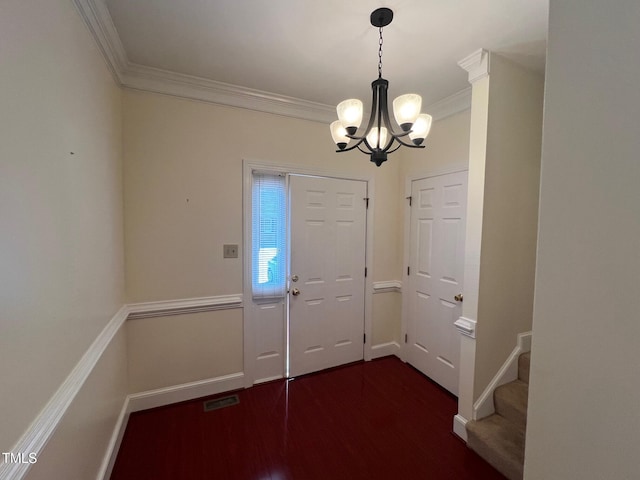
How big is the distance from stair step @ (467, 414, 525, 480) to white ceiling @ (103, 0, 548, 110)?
8.15ft

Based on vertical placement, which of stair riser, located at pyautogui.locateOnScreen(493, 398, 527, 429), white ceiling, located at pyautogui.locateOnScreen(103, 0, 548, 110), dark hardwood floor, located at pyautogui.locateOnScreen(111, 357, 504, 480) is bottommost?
dark hardwood floor, located at pyautogui.locateOnScreen(111, 357, 504, 480)

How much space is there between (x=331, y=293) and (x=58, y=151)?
2226mm

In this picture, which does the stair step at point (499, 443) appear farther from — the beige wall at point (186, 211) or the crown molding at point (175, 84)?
the crown molding at point (175, 84)

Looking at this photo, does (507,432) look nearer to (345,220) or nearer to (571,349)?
(571,349)

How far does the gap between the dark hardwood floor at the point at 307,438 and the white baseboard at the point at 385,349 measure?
47 centimetres

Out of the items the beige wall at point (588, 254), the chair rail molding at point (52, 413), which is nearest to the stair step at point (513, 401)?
the beige wall at point (588, 254)

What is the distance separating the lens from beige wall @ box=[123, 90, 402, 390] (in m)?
2.01

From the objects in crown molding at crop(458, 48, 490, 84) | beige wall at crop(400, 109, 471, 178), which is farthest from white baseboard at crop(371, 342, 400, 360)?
crown molding at crop(458, 48, 490, 84)

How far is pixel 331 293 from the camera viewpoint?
270 cm

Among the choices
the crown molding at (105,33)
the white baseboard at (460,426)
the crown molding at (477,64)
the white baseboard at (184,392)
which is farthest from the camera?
the white baseboard at (184,392)

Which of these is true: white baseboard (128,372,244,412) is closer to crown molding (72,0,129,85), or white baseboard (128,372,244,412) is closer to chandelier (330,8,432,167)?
chandelier (330,8,432,167)

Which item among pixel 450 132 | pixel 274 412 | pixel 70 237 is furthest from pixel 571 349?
pixel 450 132

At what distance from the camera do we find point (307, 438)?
1.83 meters

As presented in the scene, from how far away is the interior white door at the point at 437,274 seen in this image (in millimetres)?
2299
